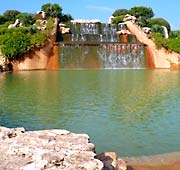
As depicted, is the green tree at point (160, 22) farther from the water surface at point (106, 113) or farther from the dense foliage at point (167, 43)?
the water surface at point (106, 113)

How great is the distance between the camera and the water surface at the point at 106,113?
6.44 meters

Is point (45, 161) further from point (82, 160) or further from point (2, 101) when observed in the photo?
point (2, 101)

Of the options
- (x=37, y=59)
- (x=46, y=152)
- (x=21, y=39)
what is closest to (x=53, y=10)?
(x=21, y=39)

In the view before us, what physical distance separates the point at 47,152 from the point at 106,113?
536 cm

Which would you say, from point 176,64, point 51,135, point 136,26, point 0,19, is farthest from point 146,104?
point 0,19

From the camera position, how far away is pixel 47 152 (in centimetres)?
344

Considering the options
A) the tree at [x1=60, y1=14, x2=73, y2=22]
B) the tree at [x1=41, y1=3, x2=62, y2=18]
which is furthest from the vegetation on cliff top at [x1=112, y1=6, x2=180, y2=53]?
the tree at [x1=41, y1=3, x2=62, y2=18]

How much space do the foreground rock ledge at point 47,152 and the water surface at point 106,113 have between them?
207cm

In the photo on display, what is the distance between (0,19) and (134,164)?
112 feet

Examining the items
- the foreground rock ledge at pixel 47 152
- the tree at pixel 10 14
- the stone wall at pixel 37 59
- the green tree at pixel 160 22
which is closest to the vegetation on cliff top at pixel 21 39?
the stone wall at pixel 37 59

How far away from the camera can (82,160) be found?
3.33m

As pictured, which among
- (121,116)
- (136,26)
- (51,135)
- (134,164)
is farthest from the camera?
(136,26)

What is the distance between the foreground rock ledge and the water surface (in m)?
2.07

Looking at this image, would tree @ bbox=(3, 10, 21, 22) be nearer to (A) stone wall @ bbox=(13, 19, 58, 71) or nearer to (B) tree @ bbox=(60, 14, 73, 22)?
(B) tree @ bbox=(60, 14, 73, 22)
